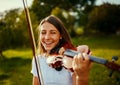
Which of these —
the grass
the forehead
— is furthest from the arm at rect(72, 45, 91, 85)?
the grass

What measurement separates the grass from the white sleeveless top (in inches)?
61.5

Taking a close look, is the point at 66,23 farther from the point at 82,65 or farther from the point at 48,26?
the point at 82,65

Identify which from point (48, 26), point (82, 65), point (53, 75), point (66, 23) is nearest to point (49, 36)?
point (48, 26)

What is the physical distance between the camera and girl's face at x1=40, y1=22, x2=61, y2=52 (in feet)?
5.34

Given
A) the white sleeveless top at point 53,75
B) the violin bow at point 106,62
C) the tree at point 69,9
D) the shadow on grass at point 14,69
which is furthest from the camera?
the tree at point 69,9

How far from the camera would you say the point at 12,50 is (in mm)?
3736

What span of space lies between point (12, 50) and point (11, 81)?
0.45 metres

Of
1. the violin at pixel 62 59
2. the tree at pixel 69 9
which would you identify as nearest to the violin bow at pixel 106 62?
the violin at pixel 62 59

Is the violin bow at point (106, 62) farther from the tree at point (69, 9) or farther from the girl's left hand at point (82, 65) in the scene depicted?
the tree at point (69, 9)

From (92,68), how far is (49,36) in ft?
5.74

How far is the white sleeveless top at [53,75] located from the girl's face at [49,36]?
0.08m

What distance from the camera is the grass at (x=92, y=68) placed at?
3225 mm

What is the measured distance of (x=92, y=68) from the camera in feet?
10.9

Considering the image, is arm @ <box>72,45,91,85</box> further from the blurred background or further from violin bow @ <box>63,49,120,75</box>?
the blurred background
